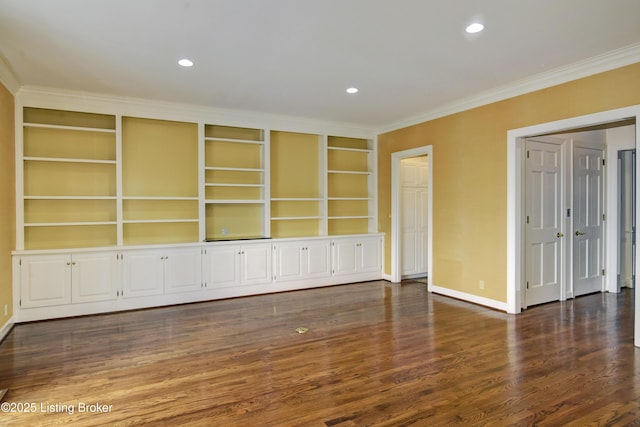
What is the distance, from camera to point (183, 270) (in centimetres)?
506

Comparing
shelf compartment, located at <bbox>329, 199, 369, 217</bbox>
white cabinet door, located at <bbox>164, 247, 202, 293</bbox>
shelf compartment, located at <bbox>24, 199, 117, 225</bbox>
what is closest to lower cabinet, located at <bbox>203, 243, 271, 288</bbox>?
white cabinet door, located at <bbox>164, 247, 202, 293</bbox>

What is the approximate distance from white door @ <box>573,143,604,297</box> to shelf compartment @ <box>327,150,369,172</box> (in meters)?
3.27

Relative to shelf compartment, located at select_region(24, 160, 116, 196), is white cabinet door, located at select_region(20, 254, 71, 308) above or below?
below

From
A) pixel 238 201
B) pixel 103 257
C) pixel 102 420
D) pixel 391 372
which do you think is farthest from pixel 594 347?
pixel 103 257

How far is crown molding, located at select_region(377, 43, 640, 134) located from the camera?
3426 millimetres

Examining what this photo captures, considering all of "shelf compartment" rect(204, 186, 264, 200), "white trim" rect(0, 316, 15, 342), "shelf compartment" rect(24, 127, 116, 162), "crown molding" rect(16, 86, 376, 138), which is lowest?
"white trim" rect(0, 316, 15, 342)

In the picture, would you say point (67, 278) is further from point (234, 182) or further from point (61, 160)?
point (234, 182)

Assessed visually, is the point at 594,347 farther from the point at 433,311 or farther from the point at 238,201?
the point at 238,201

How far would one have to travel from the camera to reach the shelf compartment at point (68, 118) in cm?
456

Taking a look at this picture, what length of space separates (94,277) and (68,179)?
51.4 inches

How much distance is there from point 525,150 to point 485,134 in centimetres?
52

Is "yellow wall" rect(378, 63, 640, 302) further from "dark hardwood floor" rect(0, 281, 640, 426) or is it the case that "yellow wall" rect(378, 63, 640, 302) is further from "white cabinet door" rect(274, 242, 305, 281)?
"white cabinet door" rect(274, 242, 305, 281)

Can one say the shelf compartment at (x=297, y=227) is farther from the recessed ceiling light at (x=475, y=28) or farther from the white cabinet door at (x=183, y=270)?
the recessed ceiling light at (x=475, y=28)

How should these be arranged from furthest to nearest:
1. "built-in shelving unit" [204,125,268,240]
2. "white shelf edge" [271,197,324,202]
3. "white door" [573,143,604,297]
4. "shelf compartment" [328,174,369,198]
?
"shelf compartment" [328,174,369,198] < "white shelf edge" [271,197,324,202] < "built-in shelving unit" [204,125,268,240] < "white door" [573,143,604,297]
